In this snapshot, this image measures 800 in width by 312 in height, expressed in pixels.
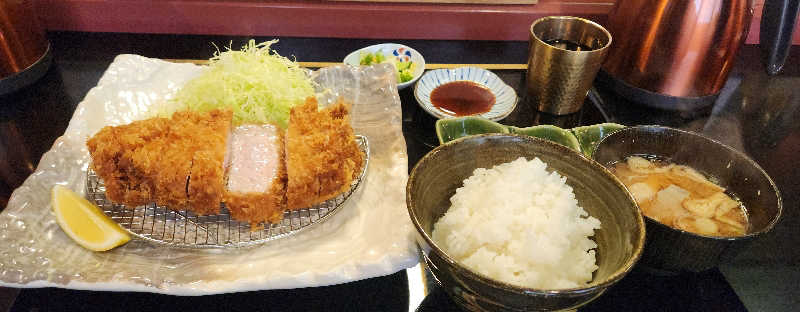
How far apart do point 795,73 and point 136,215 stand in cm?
411

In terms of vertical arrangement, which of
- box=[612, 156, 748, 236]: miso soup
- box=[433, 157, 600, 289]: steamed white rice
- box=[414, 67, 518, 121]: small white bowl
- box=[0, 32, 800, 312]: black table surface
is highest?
box=[433, 157, 600, 289]: steamed white rice

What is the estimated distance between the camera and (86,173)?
6.84ft

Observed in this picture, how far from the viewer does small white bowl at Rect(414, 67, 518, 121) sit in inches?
97.5

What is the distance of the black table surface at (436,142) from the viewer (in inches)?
64.9

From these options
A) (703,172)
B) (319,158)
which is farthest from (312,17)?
(703,172)

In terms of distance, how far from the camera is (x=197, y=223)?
1.94 meters

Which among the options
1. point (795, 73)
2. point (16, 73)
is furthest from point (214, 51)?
point (795, 73)

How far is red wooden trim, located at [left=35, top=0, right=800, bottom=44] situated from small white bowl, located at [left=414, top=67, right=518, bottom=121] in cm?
70

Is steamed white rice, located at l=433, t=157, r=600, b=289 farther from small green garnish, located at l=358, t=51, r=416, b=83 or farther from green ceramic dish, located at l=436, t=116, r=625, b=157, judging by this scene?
small green garnish, located at l=358, t=51, r=416, b=83

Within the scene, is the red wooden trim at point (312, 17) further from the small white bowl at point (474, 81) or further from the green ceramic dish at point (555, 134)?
the green ceramic dish at point (555, 134)

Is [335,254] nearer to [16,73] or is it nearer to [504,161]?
[504,161]

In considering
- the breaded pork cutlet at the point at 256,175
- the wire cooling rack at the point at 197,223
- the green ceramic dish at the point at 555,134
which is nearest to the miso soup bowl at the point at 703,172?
the green ceramic dish at the point at 555,134

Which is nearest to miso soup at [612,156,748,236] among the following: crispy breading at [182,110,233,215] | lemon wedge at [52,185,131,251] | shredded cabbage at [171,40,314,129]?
crispy breading at [182,110,233,215]

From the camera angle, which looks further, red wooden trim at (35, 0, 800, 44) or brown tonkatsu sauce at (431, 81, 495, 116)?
red wooden trim at (35, 0, 800, 44)
